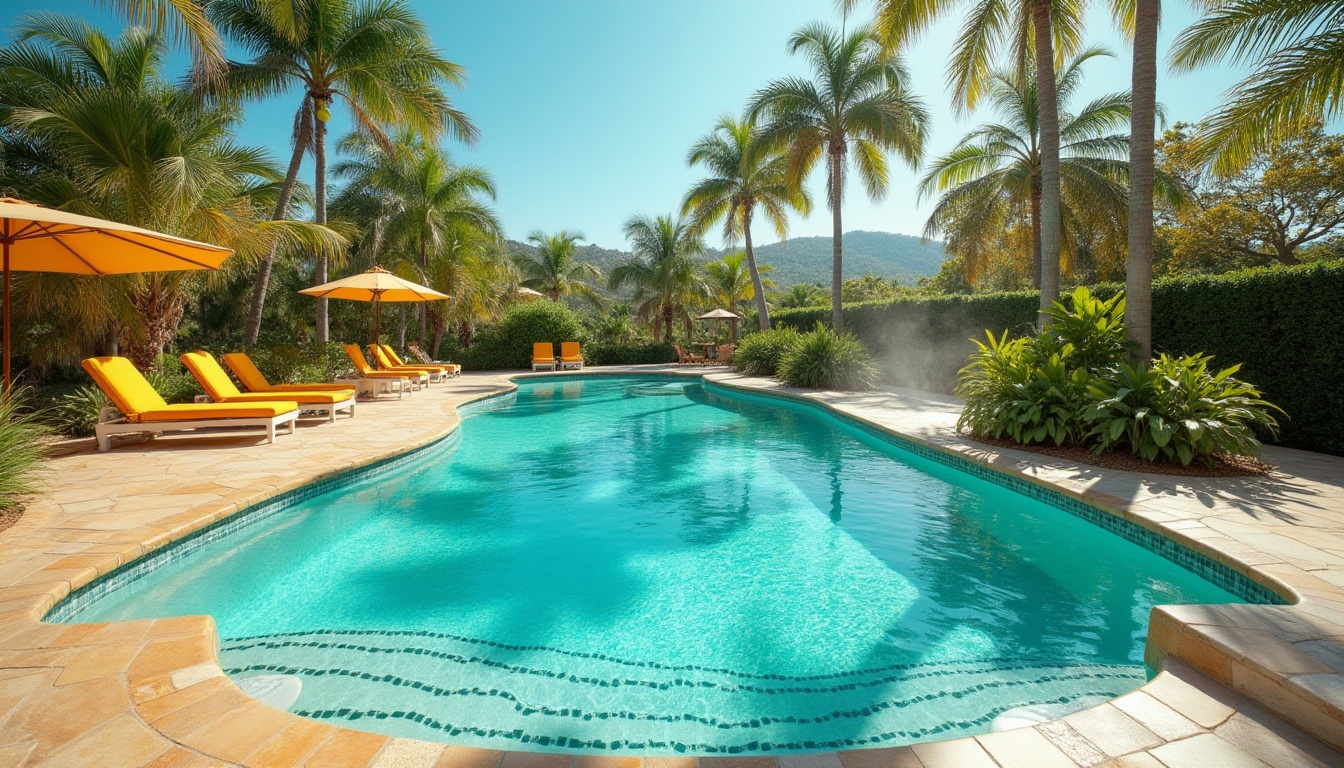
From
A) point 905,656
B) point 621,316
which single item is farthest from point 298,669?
point 621,316

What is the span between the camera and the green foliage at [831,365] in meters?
13.8

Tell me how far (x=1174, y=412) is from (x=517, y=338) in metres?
21.0

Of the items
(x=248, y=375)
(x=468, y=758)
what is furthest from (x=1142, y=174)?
(x=248, y=375)

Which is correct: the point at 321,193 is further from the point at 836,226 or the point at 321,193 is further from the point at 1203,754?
the point at 1203,754

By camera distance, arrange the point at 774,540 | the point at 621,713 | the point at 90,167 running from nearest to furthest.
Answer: the point at 621,713, the point at 774,540, the point at 90,167

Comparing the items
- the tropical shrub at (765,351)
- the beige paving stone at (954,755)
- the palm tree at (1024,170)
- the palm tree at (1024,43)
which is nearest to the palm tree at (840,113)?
Answer: the tropical shrub at (765,351)

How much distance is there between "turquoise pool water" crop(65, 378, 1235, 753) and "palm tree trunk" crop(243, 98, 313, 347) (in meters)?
7.92

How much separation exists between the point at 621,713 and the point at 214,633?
6.72 feet

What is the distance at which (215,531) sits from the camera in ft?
14.9

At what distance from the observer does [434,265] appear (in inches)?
805

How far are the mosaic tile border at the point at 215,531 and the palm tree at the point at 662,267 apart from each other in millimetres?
20728

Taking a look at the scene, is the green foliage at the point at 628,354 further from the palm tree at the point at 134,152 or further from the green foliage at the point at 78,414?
the green foliage at the point at 78,414

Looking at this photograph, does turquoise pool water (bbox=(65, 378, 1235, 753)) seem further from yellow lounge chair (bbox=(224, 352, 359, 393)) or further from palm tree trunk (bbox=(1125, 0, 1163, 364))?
yellow lounge chair (bbox=(224, 352, 359, 393))

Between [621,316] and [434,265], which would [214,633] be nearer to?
[434,265]
